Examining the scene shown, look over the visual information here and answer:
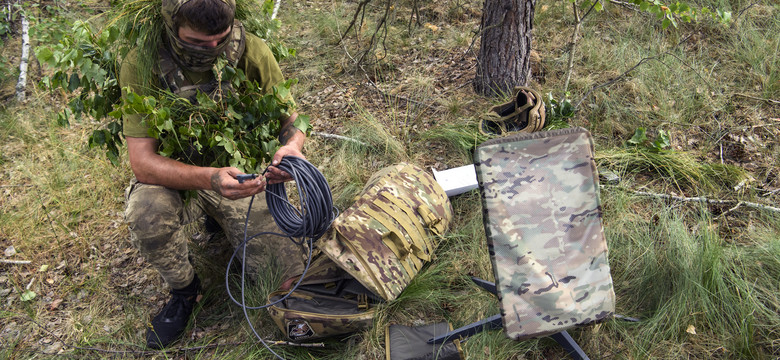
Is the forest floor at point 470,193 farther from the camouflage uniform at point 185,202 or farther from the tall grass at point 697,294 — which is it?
the camouflage uniform at point 185,202

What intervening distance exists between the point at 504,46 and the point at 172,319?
3.16 meters

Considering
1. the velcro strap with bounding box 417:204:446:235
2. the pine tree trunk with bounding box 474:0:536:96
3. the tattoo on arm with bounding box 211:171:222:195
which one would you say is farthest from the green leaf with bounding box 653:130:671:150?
the tattoo on arm with bounding box 211:171:222:195

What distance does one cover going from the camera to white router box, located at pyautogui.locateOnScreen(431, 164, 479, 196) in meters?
3.32

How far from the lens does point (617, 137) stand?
12.2 feet

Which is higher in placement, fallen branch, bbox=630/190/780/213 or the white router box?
the white router box

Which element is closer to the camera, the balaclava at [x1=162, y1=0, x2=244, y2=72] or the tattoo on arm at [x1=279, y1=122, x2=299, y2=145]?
the balaclava at [x1=162, y1=0, x2=244, y2=72]

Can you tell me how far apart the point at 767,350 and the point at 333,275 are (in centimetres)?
212

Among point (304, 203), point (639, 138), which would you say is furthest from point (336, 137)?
point (639, 138)

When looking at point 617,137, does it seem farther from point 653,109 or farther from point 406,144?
point 406,144

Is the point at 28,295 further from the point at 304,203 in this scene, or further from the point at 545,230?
the point at 545,230

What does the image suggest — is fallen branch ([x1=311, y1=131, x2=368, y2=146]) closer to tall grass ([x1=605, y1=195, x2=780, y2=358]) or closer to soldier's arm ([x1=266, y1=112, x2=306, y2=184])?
soldier's arm ([x1=266, y1=112, x2=306, y2=184])


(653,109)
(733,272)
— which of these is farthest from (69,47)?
(653,109)

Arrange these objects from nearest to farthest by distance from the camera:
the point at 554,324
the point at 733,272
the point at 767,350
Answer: the point at 554,324 → the point at 767,350 → the point at 733,272

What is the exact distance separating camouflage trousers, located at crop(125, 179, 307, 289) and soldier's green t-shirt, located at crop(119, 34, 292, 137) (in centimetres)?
37
